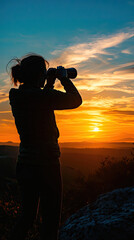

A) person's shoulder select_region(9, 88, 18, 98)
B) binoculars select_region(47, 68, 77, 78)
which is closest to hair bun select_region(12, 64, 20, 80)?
person's shoulder select_region(9, 88, 18, 98)

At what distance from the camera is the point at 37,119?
2.46m

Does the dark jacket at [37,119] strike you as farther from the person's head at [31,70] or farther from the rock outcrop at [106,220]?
the rock outcrop at [106,220]

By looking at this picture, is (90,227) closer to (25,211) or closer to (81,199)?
(25,211)

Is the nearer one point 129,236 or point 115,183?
point 129,236

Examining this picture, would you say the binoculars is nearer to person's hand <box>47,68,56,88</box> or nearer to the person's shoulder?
person's hand <box>47,68,56,88</box>

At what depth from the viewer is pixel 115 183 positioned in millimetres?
7012

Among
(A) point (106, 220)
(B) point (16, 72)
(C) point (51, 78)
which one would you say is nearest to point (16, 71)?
(B) point (16, 72)

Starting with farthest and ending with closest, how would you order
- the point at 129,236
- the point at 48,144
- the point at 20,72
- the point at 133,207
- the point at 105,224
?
the point at 133,207
the point at 105,224
the point at 129,236
the point at 20,72
the point at 48,144

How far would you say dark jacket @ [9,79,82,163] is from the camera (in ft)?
8.02

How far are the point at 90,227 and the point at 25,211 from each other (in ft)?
4.46

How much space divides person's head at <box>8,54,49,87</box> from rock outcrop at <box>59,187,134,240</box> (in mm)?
2062

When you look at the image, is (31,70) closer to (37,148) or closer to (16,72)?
(16,72)

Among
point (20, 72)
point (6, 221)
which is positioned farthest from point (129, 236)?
point (6, 221)

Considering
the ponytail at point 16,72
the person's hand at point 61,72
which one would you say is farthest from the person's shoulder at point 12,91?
the person's hand at point 61,72
